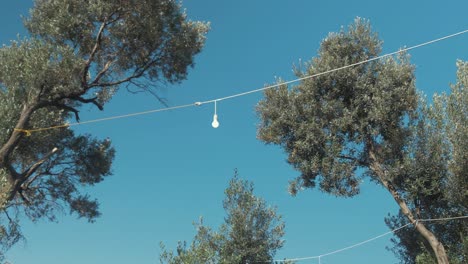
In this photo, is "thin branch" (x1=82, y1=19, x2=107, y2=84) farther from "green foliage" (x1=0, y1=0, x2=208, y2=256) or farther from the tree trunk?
the tree trunk

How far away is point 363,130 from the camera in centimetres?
1808

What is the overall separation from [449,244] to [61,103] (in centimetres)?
1380

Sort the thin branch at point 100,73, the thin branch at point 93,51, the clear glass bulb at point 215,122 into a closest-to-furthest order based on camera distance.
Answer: the clear glass bulb at point 215,122 → the thin branch at point 93,51 → the thin branch at point 100,73

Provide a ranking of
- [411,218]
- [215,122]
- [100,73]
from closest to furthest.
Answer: [215,122], [100,73], [411,218]

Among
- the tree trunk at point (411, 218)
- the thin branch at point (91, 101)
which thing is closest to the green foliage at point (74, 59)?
the thin branch at point (91, 101)

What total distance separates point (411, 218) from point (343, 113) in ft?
13.7

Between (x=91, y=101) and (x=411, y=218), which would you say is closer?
(x=91, y=101)

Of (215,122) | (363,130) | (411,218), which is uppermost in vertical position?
(363,130)

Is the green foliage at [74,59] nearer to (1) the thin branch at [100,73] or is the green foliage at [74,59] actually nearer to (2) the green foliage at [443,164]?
(1) the thin branch at [100,73]

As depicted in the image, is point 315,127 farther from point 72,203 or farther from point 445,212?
point 72,203

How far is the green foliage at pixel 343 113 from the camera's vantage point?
58.5 feet

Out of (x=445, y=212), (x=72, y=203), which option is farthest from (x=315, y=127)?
(x=72, y=203)

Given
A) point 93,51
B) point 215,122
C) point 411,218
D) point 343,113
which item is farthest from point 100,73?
point 411,218

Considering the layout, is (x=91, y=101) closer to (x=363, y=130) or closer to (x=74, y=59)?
(x=74, y=59)
